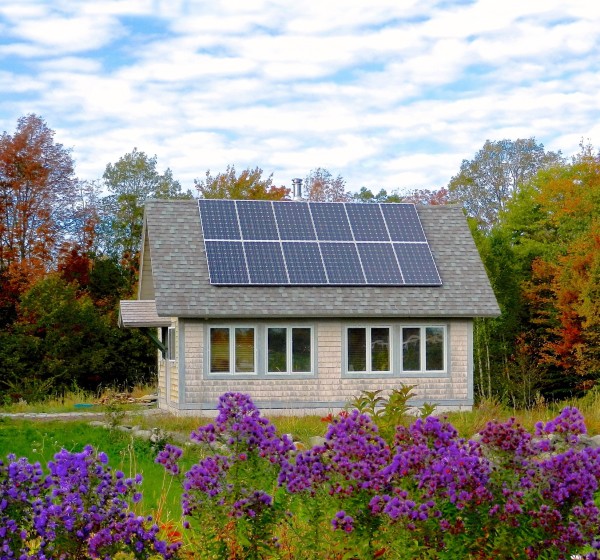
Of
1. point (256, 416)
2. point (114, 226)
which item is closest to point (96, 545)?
point (256, 416)

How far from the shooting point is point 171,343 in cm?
2172

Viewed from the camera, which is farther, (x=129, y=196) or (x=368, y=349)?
(x=129, y=196)

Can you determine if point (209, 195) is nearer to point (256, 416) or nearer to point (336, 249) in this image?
point (336, 249)

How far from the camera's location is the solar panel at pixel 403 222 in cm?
2294

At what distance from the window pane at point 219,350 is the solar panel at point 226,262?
110 cm

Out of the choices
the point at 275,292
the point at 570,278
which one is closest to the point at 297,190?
the point at 275,292

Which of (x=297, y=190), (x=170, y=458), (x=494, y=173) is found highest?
(x=494, y=173)

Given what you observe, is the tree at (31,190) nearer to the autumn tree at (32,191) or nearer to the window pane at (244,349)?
the autumn tree at (32,191)

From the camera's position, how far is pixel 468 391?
21.3m

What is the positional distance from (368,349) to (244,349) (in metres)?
2.72

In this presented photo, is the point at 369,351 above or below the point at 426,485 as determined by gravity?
above

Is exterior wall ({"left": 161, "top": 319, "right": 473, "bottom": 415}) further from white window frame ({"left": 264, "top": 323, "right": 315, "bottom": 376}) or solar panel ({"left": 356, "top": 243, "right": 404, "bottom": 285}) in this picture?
solar panel ({"left": 356, "top": 243, "right": 404, "bottom": 285})

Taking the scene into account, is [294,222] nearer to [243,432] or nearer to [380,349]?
[380,349]

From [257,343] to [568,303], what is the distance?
10.3 meters
